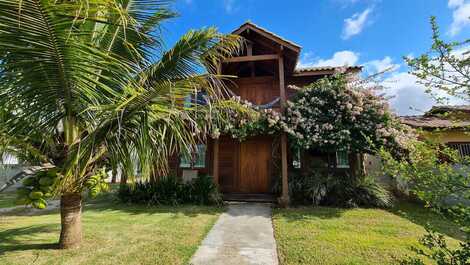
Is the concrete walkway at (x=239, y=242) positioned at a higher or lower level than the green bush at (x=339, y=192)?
lower

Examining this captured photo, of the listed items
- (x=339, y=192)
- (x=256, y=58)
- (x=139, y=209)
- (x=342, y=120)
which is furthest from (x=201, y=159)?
(x=342, y=120)

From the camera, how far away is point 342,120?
338 inches

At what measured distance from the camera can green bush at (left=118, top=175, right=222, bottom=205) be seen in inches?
334

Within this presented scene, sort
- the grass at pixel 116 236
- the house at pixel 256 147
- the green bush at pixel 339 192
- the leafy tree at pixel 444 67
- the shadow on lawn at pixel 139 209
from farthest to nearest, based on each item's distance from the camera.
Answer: the house at pixel 256 147 → the green bush at pixel 339 192 → the shadow on lawn at pixel 139 209 → the grass at pixel 116 236 → the leafy tree at pixel 444 67

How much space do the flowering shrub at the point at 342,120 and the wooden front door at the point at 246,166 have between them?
7.51 ft

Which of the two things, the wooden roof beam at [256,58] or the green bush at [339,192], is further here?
the wooden roof beam at [256,58]

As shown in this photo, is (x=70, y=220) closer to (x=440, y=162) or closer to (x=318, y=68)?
(x=440, y=162)

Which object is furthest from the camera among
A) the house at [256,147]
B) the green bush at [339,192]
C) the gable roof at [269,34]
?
the house at [256,147]

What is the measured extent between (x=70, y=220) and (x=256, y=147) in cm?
750

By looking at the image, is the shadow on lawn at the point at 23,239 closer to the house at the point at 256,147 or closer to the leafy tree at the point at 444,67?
the house at the point at 256,147

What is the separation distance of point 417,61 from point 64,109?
429 centimetres

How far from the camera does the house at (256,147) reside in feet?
31.8

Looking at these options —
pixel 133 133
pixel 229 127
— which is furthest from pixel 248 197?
pixel 133 133

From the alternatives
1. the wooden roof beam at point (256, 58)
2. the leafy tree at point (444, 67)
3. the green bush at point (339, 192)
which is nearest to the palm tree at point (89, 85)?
the leafy tree at point (444, 67)
